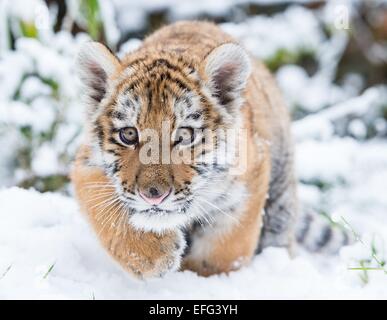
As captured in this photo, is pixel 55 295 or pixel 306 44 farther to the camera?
pixel 306 44

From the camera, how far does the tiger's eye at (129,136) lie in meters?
3.51

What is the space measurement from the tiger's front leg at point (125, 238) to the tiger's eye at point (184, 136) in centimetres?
44

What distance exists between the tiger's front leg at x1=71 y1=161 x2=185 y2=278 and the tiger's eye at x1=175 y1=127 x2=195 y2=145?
44 centimetres

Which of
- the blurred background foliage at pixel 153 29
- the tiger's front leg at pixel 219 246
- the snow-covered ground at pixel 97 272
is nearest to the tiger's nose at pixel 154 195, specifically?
the snow-covered ground at pixel 97 272

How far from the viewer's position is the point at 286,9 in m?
10.1

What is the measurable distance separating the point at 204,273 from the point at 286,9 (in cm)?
683

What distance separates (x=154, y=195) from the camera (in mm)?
3297

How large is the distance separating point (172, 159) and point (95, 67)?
0.75 meters

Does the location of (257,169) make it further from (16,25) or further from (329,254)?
(16,25)

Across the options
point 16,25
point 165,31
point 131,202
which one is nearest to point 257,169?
point 131,202

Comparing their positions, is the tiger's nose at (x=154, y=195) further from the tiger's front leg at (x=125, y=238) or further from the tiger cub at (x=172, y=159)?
the tiger's front leg at (x=125, y=238)

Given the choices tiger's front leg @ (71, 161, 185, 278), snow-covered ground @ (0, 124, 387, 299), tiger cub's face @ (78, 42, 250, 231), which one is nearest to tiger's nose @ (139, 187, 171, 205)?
tiger cub's face @ (78, 42, 250, 231)

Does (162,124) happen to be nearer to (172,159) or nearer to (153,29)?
(172,159)

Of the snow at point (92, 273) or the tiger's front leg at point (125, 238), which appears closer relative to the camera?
the snow at point (92, 273)
